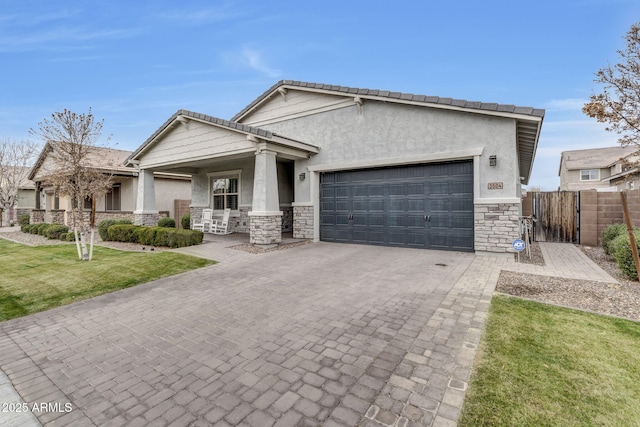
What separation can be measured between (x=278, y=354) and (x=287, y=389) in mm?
637

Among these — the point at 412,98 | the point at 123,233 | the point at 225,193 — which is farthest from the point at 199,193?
the point at 412,98

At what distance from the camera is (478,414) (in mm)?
2229

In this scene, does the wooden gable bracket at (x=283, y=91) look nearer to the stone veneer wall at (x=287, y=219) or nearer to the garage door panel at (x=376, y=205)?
the stone veneer wall at (x=287, y=219)

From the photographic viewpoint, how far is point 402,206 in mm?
9727

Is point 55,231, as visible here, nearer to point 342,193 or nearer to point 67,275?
point 67,275

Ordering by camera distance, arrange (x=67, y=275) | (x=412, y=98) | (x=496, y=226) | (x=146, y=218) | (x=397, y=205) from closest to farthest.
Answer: (x=67, y=275)
(x=496, y=226)
(x=412, y=98)
(x=397, y=205)
(x=146, y=218)

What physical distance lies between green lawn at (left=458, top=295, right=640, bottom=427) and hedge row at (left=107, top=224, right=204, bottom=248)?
945 cm

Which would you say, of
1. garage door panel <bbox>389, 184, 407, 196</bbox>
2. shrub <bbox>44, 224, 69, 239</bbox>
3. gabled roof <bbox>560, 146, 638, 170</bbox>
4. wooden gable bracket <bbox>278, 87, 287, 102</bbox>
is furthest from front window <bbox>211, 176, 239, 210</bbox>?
gabled roof <bbox>560, 146, 638, 170</bbox>

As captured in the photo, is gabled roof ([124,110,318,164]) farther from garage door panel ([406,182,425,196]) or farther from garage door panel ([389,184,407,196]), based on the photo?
garage door panel ([406,182,425,196])

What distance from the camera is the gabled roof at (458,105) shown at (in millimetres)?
7840

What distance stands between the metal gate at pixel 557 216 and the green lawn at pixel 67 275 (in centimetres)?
1252

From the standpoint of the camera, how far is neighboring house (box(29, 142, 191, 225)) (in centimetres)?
1781

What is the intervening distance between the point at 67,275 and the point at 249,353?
6.35 metres

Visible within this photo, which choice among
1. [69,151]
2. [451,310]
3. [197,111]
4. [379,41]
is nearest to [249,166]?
[197,111]
